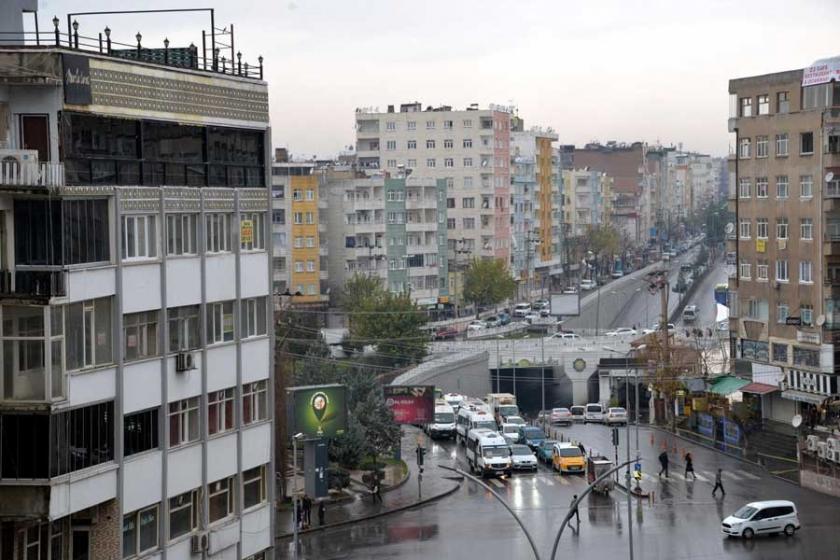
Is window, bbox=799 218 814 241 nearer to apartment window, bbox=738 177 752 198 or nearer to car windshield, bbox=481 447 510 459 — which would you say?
apartment window, bbox=738 177 752 198

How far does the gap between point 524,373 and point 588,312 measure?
3834 centimetres

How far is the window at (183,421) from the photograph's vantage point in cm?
2531

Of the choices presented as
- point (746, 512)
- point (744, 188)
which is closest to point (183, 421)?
point (746, 512)

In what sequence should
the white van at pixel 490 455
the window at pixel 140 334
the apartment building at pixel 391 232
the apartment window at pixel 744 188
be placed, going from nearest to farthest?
the window at pixel 140 334
the white van at pixel 490 455
the apartment window at pixel 744 188
the apartment building at pixel 391 232

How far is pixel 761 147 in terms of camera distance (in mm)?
63781

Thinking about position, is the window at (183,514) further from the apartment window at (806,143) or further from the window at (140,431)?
the apartment window at (806,143)

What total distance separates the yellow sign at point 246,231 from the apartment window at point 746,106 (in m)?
39.8

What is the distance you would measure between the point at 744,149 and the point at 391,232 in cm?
4682

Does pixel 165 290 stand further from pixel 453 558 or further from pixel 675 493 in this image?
pixel 675 493

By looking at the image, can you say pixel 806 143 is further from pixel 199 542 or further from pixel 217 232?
pixel 199 542

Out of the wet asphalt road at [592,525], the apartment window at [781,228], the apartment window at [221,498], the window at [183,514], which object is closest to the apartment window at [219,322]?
the apartment window at [221,498]

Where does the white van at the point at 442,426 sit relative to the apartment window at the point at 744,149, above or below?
below

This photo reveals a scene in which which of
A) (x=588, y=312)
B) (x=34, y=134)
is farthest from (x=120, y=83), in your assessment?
(x=588, y=312)

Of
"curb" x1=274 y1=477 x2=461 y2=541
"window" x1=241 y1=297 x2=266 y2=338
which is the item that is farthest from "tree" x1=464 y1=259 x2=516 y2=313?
"window" x1=241 y1=297 x2=266 y2=338
